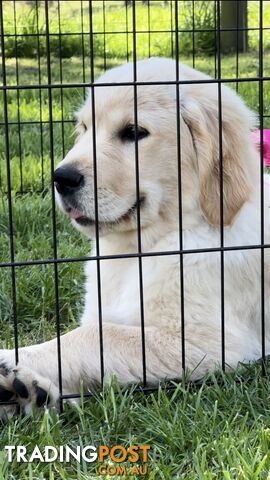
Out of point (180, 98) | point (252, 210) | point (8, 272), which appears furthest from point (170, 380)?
point (8, 272)

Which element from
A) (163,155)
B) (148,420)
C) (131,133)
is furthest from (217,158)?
(148,420)

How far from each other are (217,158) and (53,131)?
93.7 inches

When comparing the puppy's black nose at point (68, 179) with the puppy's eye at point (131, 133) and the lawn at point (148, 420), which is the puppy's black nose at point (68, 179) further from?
the lawn at point (148, 420)

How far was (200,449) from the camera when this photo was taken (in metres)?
2.12

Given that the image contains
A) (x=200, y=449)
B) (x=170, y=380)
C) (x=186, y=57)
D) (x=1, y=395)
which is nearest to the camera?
(x=200, y=449)

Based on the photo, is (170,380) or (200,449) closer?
(200,449)

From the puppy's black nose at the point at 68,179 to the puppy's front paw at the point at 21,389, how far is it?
60cm

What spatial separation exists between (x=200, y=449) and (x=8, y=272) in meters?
1.69

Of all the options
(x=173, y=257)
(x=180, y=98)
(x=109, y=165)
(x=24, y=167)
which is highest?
(x=180, y=98)

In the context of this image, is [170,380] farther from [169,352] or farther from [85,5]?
[85,5]

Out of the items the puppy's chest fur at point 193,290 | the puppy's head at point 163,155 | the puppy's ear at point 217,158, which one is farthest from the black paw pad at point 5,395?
the puppy's ear at point 217,158

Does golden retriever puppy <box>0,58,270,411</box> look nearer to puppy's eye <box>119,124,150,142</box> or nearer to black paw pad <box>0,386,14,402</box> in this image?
puppy's eye <box>119,124,150,142</box>

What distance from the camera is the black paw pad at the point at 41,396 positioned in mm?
2405

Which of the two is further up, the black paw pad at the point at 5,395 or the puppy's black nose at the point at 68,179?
the puppy's black nose at the point at 68,179
